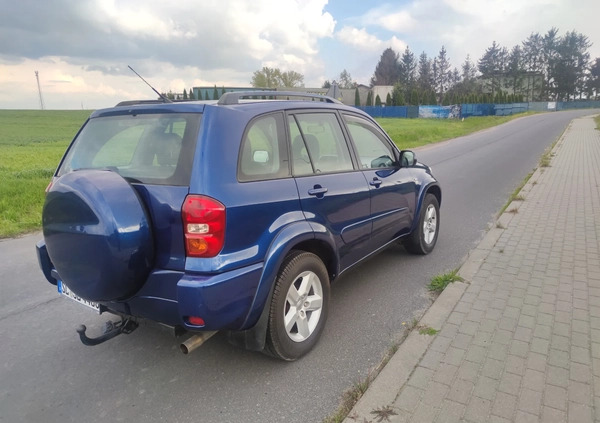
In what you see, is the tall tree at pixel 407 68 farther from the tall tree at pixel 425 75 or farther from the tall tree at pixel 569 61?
the tall tree at pixel 569 61

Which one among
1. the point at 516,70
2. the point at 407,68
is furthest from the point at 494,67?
the point at 407,68

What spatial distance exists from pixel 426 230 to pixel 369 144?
1.58 metres

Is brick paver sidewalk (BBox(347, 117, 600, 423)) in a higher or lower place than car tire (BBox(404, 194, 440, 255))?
lower

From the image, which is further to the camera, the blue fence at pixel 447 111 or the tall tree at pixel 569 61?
the tall tree at pixel 569 61

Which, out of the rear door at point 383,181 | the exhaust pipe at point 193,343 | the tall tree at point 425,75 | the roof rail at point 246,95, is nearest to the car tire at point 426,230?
the rear door at point 383,181

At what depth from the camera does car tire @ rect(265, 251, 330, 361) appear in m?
2.78

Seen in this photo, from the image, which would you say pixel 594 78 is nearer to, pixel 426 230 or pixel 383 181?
pixel 426 230

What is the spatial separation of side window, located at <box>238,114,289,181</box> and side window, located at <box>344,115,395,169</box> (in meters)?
1.05

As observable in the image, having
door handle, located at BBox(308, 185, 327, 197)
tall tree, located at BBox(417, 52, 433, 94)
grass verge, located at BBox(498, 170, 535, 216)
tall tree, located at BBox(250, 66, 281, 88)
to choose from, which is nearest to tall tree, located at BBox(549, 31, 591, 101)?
tall tree, located at BBox(417, 52, 433, 94)

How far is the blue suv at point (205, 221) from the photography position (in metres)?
2.41

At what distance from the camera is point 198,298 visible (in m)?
2.34

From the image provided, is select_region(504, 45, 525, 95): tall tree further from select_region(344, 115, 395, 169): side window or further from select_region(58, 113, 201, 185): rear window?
select_region(58, 113, 201, 185): rear window

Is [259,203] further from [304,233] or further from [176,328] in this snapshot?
[176,328]

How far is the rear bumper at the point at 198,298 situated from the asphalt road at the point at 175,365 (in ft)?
0.92
